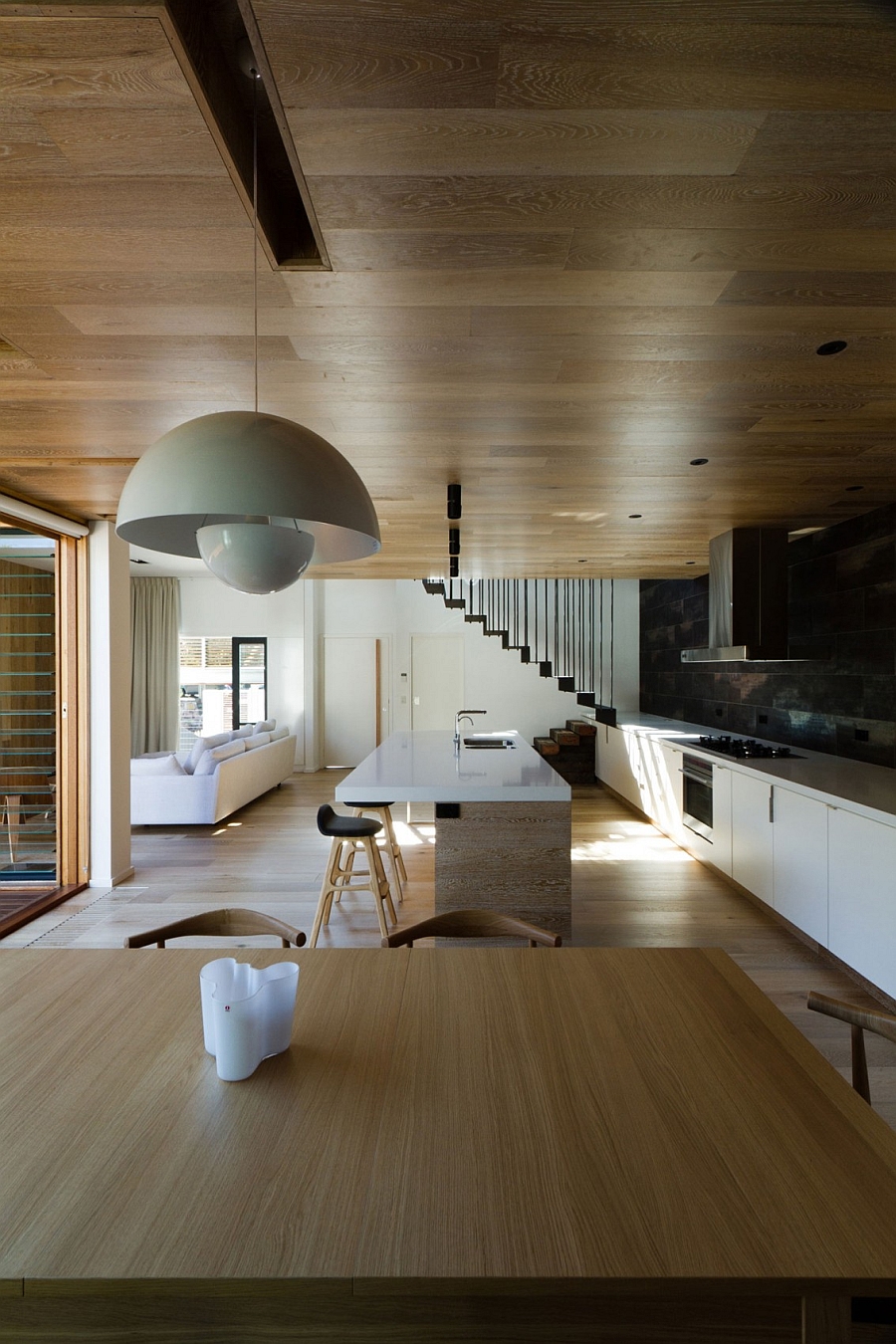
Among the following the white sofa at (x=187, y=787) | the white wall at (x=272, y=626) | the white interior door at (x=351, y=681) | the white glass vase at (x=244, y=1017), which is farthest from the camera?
the white interior door at (x=351, y=681)

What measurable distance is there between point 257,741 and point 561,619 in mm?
4048

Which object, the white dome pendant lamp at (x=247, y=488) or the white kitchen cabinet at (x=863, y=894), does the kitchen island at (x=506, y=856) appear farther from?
the white dome pendant lamp at (x=247, y=488)

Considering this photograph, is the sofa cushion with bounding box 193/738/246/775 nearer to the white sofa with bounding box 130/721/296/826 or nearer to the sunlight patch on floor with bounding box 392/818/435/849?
the white sofa with bounding box 130/721/296/826

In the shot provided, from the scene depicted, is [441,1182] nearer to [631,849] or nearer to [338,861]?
[338,861]

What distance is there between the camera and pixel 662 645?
8.47 meters

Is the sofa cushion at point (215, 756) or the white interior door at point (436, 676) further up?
the white interior door at point (436, 676)

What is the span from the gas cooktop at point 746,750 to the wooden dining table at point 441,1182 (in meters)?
3.62

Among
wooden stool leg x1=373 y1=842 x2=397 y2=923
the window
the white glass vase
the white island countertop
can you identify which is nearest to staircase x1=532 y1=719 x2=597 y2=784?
the window

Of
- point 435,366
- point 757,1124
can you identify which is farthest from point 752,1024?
point 435,366

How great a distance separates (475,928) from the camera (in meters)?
2.10

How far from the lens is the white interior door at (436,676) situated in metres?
10.4

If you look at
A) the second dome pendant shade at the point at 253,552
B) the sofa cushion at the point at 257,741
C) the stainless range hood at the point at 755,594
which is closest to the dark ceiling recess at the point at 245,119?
the second dome pendant shade at the point at 253,552

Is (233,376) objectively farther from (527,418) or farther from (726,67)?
(726,67)

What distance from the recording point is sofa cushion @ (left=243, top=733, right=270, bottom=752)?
25.9ft
